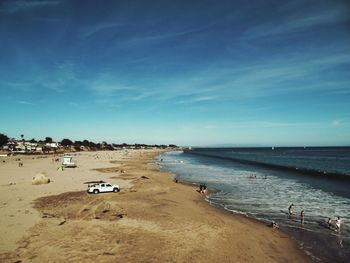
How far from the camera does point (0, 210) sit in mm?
28047

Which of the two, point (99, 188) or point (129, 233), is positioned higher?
point (99, 188)

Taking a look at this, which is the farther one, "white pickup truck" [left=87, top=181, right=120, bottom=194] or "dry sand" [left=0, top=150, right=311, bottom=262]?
"white pickup truck" [left=87, top=181, right=120, bottom=194]

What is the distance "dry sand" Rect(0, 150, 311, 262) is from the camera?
18.3 metres

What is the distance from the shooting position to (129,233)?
2228cm

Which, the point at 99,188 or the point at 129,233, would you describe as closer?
the point at 129,233

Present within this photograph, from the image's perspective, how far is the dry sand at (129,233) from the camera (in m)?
18.3

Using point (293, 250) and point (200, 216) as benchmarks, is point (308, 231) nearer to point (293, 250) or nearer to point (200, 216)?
point (293, 250)

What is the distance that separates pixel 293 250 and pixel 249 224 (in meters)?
6.27

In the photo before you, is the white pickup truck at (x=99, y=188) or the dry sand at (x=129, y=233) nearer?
the dry sand at (x=129, y=233)

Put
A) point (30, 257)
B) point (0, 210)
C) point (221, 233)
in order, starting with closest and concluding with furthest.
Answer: point (30, 257), point (221, 233), point (0, 210)

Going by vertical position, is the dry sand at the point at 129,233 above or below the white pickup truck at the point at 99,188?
below

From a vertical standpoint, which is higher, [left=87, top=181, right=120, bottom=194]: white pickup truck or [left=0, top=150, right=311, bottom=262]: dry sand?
[left=87, top=181, right=120, bottom=194]: white pickup truck

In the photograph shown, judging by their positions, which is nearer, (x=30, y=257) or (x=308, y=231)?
(x=30, y=257)

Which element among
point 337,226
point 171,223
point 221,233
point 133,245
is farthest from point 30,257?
point 337,226
